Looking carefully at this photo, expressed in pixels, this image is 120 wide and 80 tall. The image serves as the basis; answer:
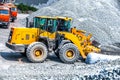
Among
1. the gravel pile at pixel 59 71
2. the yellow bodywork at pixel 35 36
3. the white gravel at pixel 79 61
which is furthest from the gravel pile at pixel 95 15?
the gravel pile at pixel 59 71

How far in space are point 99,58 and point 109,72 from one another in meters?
5.81

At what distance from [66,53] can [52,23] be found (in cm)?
159

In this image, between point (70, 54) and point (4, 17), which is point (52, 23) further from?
point (4, 17)

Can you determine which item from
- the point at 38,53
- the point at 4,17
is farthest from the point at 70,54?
the point at 4,17

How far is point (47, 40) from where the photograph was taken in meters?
18.5

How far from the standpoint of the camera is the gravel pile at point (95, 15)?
25.9 metres

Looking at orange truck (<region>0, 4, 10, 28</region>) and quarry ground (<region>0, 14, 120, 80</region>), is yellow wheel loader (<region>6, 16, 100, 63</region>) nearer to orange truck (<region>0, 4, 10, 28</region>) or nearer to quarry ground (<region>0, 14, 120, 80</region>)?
quarry ground (<region>0, 14, 120, 80</region>)

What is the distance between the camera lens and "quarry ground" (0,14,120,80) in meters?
13.0

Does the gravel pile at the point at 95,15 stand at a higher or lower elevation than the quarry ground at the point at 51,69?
higher

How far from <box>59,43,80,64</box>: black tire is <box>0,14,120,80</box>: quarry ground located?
0.26m

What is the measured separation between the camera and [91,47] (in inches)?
757

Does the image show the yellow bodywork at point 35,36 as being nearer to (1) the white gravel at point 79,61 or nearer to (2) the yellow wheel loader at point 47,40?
(2) the yellow wheel loader at point 47,40

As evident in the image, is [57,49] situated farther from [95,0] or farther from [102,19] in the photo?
[95,0]

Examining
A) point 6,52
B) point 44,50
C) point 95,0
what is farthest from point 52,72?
point 95,0
